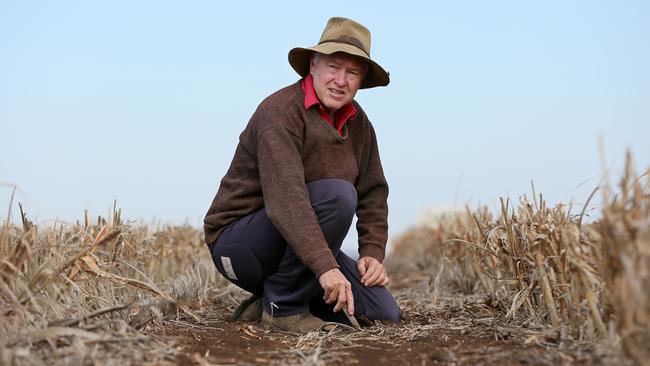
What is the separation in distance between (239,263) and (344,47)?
1116 mm

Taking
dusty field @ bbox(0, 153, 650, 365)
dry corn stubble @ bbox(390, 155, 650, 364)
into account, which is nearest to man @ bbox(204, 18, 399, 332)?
dusty field @ bbox(0, 153, 650, 365)

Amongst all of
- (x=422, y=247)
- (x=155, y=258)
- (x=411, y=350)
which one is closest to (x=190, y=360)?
(x=411, y=350)

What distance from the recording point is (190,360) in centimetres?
259

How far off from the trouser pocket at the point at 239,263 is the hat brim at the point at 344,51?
93 cm

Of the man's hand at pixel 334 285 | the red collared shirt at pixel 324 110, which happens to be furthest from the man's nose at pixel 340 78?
the man's hand at pixel 334 285

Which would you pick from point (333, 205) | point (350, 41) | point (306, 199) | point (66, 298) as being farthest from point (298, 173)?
point (66, 298)

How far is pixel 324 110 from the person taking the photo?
11.9 ft

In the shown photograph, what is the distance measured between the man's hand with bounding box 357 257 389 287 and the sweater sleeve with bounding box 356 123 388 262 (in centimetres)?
7

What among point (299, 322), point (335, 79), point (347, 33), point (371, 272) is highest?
point (347, 33)

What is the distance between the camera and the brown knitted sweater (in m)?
3.30

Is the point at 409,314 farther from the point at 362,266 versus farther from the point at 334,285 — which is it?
the point at 334,285

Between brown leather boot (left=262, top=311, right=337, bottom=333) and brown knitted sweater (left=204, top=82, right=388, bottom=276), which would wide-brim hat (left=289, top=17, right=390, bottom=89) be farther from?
brown leather boot (left=262, top=311, right=337, bottom=333)

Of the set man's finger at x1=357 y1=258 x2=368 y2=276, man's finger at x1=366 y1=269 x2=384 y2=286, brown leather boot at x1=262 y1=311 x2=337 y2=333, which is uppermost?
man's finger at x1=357 y1=258 x2=368 y2=276

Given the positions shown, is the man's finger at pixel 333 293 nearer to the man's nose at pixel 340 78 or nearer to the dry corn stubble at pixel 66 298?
the dry corn stubble at pixel 66 298
